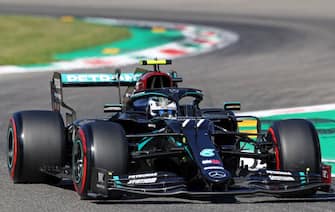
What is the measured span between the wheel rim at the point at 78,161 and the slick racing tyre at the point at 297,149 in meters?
1.93

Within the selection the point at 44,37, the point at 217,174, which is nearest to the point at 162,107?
the point at 217,174

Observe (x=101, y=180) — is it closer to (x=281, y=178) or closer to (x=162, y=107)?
(x=281, y=178)

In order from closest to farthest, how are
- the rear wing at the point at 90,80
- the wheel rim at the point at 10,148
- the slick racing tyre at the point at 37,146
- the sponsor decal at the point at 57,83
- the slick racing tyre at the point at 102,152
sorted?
the slick racing tyre at the point at 102,152 → the slick racing tyre at the point at 37,146 → the wheel rim at the point at 10,148 → the sponsor decal at the point at 57,83 → the rear wing at the point at 90,80

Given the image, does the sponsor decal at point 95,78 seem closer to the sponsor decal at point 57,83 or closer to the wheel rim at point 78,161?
the sponsor decal at point 57,83

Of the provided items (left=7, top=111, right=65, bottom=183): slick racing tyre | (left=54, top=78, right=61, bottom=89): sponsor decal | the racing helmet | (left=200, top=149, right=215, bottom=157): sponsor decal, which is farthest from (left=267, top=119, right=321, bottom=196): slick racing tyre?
(left=54, top=78, right=61, bottom=89): sponsor decal

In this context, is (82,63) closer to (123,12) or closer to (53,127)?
(53,127)

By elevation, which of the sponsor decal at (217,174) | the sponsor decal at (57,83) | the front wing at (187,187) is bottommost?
the front wing at (187,187)

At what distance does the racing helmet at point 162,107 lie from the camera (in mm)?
10852

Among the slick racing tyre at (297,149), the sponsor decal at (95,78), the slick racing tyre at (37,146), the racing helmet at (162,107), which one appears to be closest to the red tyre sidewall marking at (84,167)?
the slick racing tyre at (37,146)

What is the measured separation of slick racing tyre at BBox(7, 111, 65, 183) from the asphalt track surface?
185mm

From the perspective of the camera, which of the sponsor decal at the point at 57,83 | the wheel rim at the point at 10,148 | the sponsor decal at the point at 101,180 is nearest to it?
the sponsor decal at the point at 101,180

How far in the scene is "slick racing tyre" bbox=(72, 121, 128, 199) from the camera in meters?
9.16

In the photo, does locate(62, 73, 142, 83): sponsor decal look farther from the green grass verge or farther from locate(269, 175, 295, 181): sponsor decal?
the green grass verge

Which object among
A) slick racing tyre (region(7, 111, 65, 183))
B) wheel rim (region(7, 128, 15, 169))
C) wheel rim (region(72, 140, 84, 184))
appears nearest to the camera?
wheel rim (region(72, 140, 84, 184))
